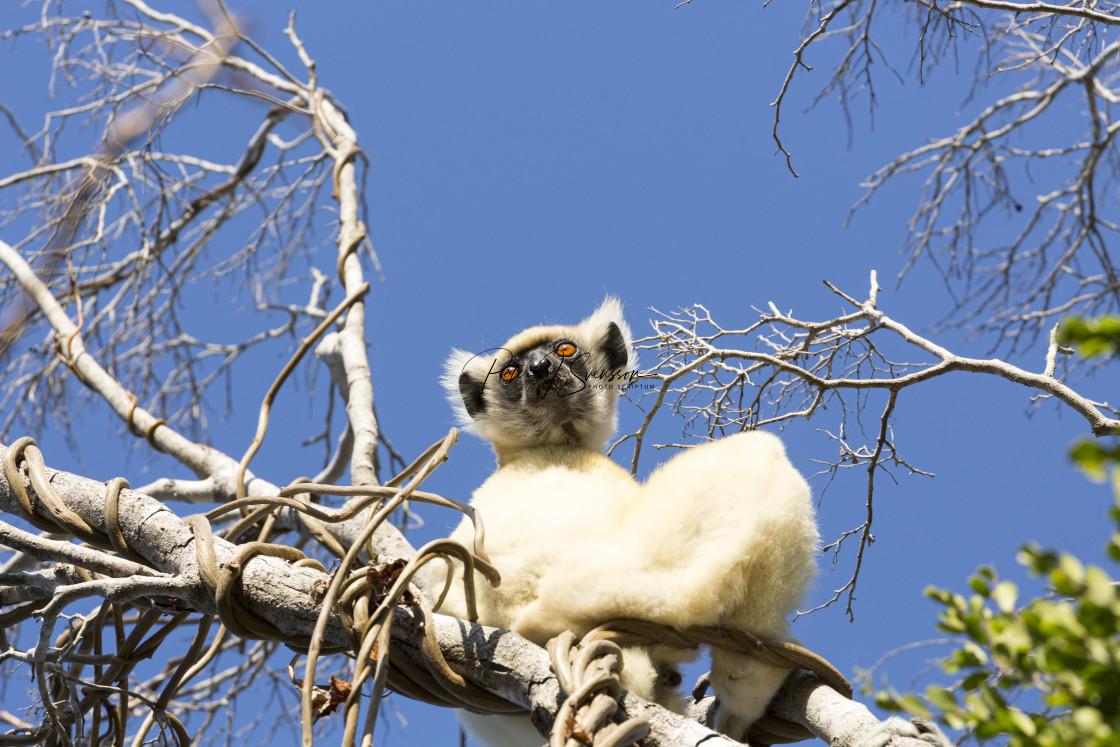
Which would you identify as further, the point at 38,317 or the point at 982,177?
the point at 982,177

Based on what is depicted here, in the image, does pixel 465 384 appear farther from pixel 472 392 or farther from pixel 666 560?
pixel 666 560

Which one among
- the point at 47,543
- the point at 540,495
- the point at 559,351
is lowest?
the point at 47,543

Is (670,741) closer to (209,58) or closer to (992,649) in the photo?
(992,649)

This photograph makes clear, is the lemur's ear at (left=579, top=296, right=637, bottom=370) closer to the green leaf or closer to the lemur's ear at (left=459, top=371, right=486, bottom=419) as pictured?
the lemur's ear at (left=459, top=371, right=486, bottom=419)

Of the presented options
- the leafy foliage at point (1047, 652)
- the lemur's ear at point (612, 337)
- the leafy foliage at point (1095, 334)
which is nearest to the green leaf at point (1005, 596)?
the leafy foliage at point (1047, 652)

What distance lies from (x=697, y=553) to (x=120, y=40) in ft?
14.0

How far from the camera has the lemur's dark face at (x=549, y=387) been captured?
2891 mm

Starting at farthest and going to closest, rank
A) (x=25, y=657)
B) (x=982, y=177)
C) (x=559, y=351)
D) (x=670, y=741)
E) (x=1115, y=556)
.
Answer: (x=982, y=177) < (x=559, y=351) < (x=25, y=657) < (x=670, y=741) < (x=1115, y=556)

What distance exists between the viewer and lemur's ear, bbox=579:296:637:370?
3119 mm

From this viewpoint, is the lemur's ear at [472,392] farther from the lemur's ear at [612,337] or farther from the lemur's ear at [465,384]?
the lemur's ear at [612,337]

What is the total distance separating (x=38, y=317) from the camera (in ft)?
13.0

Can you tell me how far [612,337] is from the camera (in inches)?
124

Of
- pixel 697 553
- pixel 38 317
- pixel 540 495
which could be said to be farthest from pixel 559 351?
pixel 38 317

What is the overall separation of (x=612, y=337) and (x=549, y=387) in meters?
0.40
